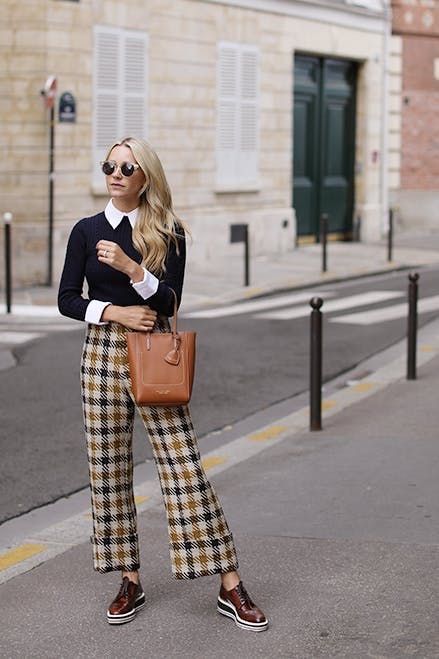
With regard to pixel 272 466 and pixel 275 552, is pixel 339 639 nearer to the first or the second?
pixel 275 552

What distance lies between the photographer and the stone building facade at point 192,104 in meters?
19.4

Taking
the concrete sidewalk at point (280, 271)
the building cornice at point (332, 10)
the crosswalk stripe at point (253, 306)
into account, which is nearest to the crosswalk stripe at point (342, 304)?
the crosswalk stripe at point (253, 306)

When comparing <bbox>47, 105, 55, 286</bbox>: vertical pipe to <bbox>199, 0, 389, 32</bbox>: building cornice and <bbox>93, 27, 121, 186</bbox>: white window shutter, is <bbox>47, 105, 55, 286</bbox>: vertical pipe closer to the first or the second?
<bbox>93, 27, 121, 186</bbox>: white window shutter

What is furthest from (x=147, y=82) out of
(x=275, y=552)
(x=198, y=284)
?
(x=275, y=552)

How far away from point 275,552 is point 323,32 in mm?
20517

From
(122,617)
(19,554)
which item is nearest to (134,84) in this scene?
(19,554)

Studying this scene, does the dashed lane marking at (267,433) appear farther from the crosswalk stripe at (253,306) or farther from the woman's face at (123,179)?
the crosswalk stripe at (253,306)

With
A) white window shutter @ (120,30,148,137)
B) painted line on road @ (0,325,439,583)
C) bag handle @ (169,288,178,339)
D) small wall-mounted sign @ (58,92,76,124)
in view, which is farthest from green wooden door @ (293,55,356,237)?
bag handle @ (169,288,178,339)

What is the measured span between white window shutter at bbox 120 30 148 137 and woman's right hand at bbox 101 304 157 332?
624 inches

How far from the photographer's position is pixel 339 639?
512 centimetres

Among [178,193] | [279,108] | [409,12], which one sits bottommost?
[178,193]

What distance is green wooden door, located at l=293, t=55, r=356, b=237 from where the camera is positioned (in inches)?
1005

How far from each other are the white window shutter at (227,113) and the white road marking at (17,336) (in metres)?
8.74

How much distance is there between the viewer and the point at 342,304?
1731 centimetres
